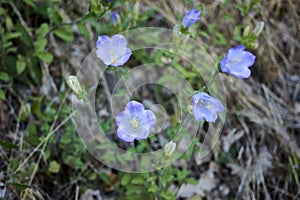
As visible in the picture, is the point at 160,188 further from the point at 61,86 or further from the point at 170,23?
the point at 170,23

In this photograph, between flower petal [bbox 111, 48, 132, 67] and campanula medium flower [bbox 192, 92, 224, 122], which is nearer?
campanula medium flower [bbox 192, 92, 224, 122]

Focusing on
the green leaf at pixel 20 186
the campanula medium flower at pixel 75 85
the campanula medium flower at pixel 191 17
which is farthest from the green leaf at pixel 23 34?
the campanula medium flower at pixel 191 17

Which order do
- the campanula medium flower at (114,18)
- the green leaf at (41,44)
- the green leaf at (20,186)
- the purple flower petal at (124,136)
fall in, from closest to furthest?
1. the purple flower petal at (124,136)
2. the green leaf at (20,186)
3. the campanula medium flower at (114,18)
4. the green leaf at (41,44)

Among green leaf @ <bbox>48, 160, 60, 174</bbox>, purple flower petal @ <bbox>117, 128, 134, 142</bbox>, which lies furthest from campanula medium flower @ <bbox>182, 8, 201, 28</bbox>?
green leaf @ <bbox>48, 160, 60, 174</bbox>

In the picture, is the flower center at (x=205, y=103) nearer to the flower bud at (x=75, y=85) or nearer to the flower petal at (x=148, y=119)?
the flower petal at (x=148, y=119)

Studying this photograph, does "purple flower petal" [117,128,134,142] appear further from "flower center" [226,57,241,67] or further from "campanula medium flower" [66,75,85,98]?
"flower center" [226,57,241,67]

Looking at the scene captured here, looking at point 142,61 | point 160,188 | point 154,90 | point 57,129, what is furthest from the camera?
point 154,90

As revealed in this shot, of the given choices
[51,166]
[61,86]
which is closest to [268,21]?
[61,86]
